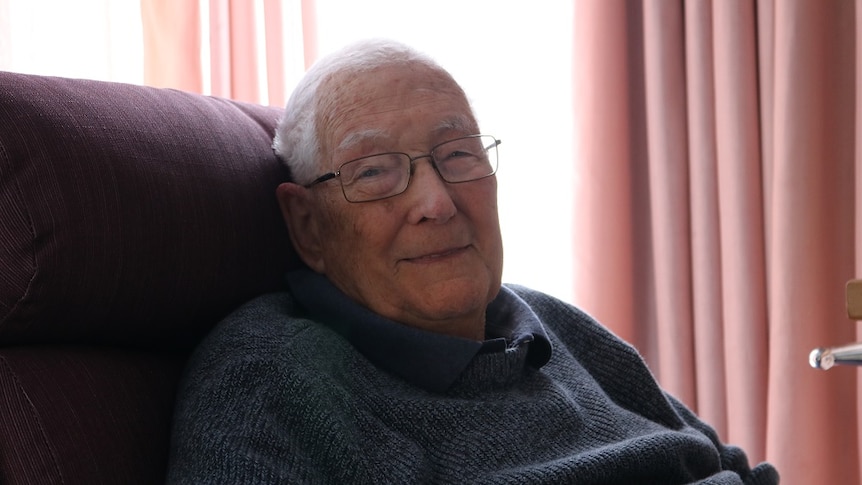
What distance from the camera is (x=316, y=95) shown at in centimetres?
137

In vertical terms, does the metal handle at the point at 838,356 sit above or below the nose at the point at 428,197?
below

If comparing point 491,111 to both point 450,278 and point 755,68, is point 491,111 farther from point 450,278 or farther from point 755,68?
point 450,278

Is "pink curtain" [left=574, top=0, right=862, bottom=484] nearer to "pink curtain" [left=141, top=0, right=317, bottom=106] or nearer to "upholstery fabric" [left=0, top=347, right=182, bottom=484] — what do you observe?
"pink curtain" [left=141, top=0, right=317, bottom=106]

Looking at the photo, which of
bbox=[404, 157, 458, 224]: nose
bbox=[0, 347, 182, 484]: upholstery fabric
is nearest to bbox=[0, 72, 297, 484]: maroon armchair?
bbox=[0, 347, 182, 484]: upholstery fabric

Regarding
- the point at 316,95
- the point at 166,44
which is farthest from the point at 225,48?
the point at 316,95

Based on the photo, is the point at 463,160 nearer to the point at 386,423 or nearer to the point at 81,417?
the point at 386,423

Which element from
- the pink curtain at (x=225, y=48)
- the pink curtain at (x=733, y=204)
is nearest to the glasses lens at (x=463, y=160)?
the pink curtain at (x=733, y=204)

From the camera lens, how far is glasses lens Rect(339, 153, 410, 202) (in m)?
1.32

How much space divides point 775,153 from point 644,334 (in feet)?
1.98

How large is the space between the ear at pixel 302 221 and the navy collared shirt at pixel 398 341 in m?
0.04

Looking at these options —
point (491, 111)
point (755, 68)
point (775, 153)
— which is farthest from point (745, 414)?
point (491, 111)

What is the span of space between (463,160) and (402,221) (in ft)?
0.49

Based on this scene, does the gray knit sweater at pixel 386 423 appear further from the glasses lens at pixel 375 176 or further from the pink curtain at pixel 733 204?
the pink curtain at pixel 733 204

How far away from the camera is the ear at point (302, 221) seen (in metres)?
1.36
